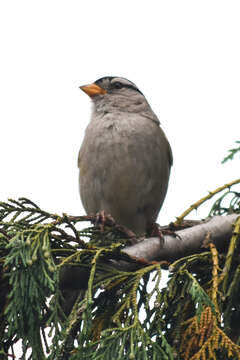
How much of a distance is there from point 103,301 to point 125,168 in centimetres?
173

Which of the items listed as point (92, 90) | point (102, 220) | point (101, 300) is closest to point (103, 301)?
point (101, 300)

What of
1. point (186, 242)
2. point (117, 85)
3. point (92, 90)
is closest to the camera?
point (186, 242)

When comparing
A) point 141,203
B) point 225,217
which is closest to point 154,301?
point 225,217

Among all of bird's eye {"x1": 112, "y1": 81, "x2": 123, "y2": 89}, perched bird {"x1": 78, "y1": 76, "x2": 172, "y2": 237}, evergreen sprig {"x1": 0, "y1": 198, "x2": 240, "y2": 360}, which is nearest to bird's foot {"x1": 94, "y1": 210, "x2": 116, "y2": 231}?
evergreen sprig {"x1": 0, "y1": 198, "x2": 240, "y2": 360}

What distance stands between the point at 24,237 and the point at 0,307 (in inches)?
14.6

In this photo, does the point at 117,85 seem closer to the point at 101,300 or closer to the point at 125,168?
the point at 125,168

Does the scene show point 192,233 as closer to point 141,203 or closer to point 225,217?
point 225,217

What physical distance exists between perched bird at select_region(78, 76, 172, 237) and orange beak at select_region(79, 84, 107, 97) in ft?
1.57

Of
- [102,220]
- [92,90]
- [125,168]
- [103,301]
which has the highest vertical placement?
[92,90]

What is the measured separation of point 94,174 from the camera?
4355 millimetres

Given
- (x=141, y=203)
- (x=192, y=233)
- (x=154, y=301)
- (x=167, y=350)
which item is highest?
(x=141, y=203)

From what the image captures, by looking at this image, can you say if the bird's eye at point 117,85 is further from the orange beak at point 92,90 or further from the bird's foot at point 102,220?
the bird's foot at point 102,220

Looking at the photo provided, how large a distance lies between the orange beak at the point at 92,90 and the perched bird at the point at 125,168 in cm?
48

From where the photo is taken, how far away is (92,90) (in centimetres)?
519
